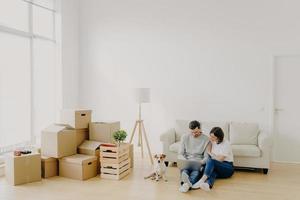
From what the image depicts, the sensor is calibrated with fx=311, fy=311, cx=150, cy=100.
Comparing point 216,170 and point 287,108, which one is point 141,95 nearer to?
point 216,170

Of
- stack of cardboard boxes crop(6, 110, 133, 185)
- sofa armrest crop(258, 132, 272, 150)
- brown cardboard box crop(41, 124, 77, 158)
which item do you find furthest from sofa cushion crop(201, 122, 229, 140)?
brown cardboard box crop(41, 124, 77, 158)

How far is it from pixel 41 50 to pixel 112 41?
143cm

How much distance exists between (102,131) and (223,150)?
6.15ft

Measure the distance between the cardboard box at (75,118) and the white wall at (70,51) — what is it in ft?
5.03

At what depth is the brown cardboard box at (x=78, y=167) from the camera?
4.39m

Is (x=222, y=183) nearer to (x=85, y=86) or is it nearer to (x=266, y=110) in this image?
(x=266, y=110)

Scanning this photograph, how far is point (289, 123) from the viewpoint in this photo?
5.45 meters

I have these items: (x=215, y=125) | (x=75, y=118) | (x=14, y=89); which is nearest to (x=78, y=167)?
(x=75, y=118)

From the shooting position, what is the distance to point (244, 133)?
5.29m

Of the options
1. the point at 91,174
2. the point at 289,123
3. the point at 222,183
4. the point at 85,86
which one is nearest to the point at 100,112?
the point at 85,86

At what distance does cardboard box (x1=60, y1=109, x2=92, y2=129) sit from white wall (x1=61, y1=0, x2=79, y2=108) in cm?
153

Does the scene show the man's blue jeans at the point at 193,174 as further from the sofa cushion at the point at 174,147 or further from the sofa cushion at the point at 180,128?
the sofa cushion at the point at 180,128

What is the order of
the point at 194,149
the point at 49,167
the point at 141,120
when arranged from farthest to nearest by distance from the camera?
the point at 141,120 < the point at 194,149 < the point at 49,167

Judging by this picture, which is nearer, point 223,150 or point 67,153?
point 223,150
